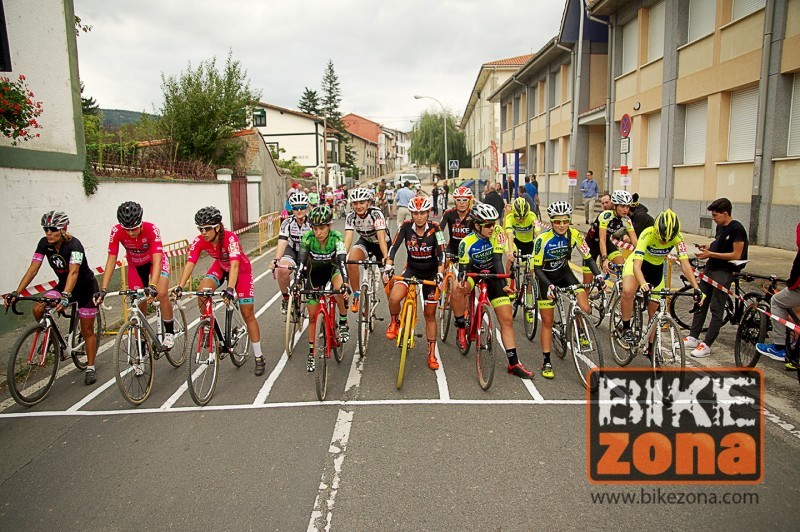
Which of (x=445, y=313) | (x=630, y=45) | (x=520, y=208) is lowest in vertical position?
(x=445, y=313)

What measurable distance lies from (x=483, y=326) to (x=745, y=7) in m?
12.9

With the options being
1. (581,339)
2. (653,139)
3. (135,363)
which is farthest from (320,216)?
(653,139)

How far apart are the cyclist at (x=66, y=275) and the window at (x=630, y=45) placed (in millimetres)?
19611

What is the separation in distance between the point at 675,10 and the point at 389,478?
1785cm

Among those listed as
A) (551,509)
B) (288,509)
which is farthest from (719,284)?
(288,509)

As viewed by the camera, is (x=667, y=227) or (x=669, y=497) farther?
(x=667, y=227)

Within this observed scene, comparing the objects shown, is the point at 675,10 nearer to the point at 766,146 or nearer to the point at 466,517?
the point at 766,146

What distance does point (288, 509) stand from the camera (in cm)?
386

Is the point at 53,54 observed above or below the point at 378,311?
above

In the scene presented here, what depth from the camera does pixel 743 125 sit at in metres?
14.6

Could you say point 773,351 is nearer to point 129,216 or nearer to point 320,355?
point 320,355

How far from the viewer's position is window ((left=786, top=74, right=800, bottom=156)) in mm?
12617

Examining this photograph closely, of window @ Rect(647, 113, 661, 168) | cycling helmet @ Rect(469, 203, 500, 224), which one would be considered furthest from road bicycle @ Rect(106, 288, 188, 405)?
window @ Rect(647, 113, 661, 168)

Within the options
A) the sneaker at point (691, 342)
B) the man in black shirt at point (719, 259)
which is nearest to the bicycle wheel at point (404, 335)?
the man in black shirt at point (719, 259)
